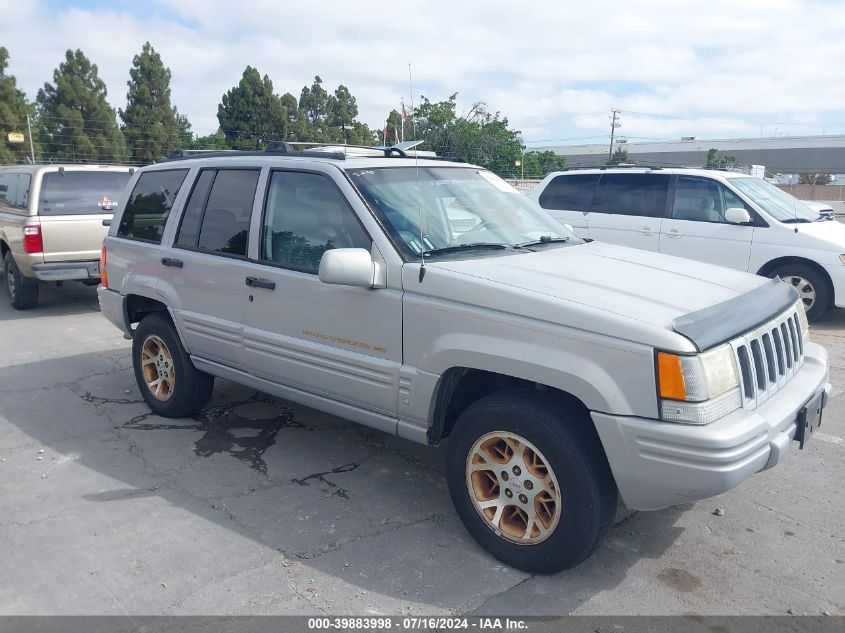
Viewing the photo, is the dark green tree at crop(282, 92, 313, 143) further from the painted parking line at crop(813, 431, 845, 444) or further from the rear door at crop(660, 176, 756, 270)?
the painted parking line at crop(813, 431, 845, 444)

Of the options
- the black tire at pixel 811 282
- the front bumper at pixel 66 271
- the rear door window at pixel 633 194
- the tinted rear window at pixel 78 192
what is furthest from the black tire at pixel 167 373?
the black tire at pixel 811 282

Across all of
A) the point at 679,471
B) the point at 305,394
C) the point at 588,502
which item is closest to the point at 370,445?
the point at 305,394

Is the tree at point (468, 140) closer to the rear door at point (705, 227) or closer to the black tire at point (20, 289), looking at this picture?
the rear door at point (705, 227)

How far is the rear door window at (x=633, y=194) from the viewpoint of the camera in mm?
9125

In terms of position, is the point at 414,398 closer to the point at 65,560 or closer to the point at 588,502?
the point at 588,502

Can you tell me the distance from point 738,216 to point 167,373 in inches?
263

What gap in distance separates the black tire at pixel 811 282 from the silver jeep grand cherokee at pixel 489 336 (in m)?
5.07

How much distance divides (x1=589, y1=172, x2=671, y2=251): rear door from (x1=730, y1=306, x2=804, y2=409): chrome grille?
5.51 m

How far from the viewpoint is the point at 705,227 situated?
8766mm

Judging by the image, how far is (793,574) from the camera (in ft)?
10.8

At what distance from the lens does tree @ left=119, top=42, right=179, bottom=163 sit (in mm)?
44312

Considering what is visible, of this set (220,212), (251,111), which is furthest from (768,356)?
(251,111)

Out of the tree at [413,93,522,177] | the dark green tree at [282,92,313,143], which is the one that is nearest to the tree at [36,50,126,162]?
the dark green tree at [282,92,313,143]

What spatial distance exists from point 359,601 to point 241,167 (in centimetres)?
288
